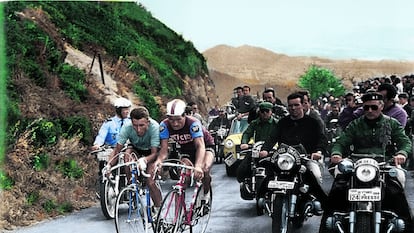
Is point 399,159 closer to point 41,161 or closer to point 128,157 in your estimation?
point 128,157

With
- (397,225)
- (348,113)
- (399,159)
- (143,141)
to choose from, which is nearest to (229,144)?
(348,113)

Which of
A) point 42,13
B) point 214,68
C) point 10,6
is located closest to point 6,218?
point 10,6

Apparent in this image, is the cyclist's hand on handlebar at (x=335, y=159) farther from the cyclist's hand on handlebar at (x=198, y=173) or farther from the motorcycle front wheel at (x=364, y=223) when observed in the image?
the cyclist's hand on handlebar at (x=198, y=173)

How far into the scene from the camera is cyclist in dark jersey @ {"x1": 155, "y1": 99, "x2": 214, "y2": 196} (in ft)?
23.8

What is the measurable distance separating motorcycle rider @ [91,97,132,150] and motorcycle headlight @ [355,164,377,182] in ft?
13.5

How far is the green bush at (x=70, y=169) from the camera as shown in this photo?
35.7 feet

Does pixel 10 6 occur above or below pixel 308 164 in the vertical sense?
above

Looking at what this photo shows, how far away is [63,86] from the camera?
12797 millimetres

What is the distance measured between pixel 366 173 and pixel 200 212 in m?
2.15

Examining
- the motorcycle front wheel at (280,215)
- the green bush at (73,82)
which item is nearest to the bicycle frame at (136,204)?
the motorcycle front wheel at (280,215)

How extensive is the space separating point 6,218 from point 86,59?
7.20m

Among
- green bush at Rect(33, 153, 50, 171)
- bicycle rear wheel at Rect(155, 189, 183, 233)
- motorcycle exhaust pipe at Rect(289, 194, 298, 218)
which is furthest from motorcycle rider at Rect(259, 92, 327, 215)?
green bush at Rect(33, 153, 50, 171)

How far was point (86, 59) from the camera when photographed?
50.5 ft

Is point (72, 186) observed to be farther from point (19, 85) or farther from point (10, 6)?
point (10, 6)
